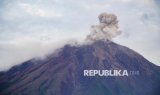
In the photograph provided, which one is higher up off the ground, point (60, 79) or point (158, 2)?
point (158, 2)

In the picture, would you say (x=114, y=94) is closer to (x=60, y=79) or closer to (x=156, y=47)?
(x=60, y=79)

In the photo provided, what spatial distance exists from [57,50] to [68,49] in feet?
6.43

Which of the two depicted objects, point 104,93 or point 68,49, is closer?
point 104,93

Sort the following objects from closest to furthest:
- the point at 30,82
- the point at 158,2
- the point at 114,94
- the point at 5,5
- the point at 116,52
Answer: the point at 5,5 → the point at 158,2 → the point at 30,82 → the point at 114,94 → the point at 116,52

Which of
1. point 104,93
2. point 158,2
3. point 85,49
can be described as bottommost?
point 104,93

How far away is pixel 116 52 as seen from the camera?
54031 mm

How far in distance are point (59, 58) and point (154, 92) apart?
29.5m

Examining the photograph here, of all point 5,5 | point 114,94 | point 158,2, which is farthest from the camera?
point 114,94

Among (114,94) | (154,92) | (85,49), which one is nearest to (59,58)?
(85,49)

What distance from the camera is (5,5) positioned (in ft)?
60.0

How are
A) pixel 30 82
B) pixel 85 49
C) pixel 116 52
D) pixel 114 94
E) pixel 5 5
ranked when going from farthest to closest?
pixel 116 52 < pixel 85 49 < pixel 114 94 < pixel 30 82 < pixel 5 5

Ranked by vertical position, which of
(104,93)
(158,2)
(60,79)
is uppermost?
(158,2)

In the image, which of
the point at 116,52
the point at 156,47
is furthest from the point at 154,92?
the point at 116,52

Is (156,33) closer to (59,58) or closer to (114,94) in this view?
(114,94)
